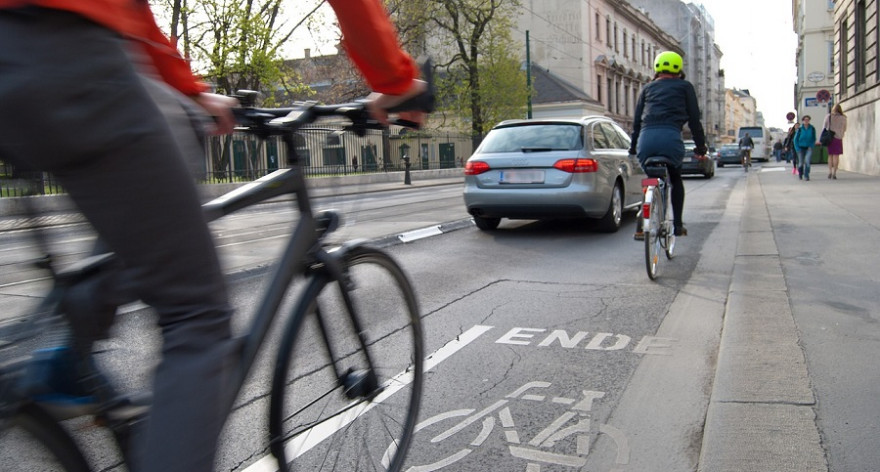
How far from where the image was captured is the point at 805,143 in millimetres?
19266

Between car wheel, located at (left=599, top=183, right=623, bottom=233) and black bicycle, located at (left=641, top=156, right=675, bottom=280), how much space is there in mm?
1937

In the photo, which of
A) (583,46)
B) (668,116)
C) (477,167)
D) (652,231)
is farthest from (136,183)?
(583,46)

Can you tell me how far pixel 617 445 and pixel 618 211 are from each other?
700cm

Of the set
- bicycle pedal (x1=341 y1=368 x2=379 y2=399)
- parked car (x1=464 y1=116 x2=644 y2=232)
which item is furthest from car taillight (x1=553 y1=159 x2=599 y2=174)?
bicycle pedal (x1=341 y1=368 x2=379 y2=399)

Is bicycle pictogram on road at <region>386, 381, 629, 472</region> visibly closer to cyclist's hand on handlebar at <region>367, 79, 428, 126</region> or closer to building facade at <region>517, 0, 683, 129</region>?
cyclist's hand on handlebar at <region>367, 79, 428, 126</region>

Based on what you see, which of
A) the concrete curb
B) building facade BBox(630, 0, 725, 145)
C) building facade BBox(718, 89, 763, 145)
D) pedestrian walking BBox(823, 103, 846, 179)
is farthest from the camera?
building facade BBox(718, 89, 763, 145)

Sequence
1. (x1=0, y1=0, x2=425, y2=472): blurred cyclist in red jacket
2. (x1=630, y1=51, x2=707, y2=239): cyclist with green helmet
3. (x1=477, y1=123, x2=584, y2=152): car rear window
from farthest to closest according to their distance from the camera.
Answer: (x1=477, y1=123, x2=584, y2=152): car rear window, (x1=630, y1=51, x2=707, y2=239): cyclist with green helmet, (x1=0, y1=0, x2=425, y2=472): blurred cyclist in red jacket

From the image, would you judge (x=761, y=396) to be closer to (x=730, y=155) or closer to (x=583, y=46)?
(x=730, y=155)

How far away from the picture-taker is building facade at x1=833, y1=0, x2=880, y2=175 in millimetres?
19531

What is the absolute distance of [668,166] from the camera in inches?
271

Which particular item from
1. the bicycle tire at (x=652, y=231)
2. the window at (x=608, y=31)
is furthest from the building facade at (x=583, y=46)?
the bicycle tire at (x=652, y=231)

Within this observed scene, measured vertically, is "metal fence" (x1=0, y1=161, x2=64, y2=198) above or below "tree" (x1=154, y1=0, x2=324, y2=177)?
below

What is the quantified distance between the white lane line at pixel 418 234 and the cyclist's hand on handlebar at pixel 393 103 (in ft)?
22.0

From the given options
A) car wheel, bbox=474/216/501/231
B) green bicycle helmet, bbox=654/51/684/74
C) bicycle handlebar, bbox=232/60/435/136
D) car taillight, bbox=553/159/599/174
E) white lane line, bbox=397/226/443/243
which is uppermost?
green bicycle helmet, bbox=654/51/684/74
